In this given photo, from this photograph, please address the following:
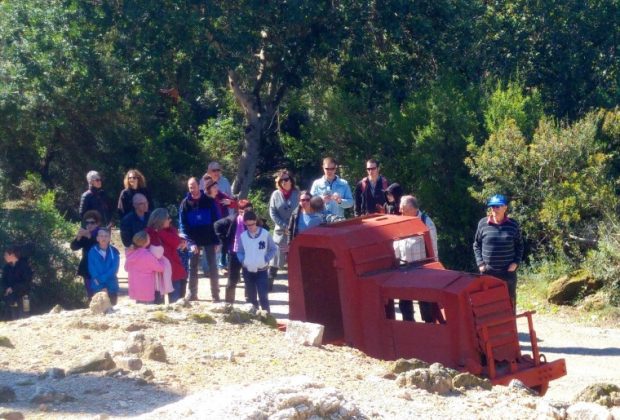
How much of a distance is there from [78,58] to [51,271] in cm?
593

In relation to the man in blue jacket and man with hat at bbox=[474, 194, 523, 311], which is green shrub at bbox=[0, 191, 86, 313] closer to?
the man in blue jacket

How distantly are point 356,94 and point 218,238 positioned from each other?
7082mm

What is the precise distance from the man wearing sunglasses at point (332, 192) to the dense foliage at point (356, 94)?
3036 mm

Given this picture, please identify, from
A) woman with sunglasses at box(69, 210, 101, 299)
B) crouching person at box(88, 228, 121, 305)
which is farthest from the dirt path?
woman with sunglasses at box(69, 210, 101, 299)

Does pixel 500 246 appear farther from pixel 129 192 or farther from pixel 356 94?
pixel 356 94

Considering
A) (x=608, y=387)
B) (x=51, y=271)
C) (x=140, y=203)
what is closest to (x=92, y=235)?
(x=140, y=203)

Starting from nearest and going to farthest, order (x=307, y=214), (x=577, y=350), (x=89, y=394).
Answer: (x=89, y=394), (x=577, y=350), (x=307, y=214)

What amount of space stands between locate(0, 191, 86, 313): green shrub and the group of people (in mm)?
815

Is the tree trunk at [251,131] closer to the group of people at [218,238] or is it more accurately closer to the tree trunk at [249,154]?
the tree trunk at [249,154]

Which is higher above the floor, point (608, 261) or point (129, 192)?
point (129, 192)

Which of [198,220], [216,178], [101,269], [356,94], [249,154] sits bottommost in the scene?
[101,269]

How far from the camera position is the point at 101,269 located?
1116 centimetres

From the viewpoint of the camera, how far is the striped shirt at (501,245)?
1078 cm

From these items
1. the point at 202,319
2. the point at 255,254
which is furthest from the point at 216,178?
the point at 202,319
